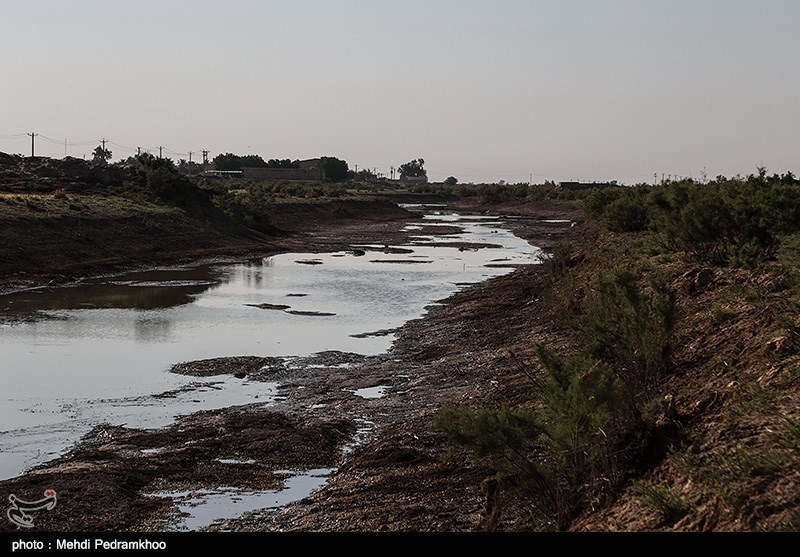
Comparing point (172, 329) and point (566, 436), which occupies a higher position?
point (566, 436)

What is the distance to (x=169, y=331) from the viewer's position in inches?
1001

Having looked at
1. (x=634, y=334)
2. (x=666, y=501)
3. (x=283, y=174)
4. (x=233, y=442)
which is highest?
(x=283, y=174)

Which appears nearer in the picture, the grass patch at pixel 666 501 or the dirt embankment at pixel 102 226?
the grass patch at pixel 666 501

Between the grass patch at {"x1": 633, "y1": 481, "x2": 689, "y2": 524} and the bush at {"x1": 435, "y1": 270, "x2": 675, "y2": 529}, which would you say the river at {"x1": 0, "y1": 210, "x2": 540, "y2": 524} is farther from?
the grass patch at {"x1": 633, "y1": 481, "x2": 689, "y2": 524}

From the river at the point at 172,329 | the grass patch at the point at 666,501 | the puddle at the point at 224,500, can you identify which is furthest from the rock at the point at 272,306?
the grass patch at the point at 666,501
